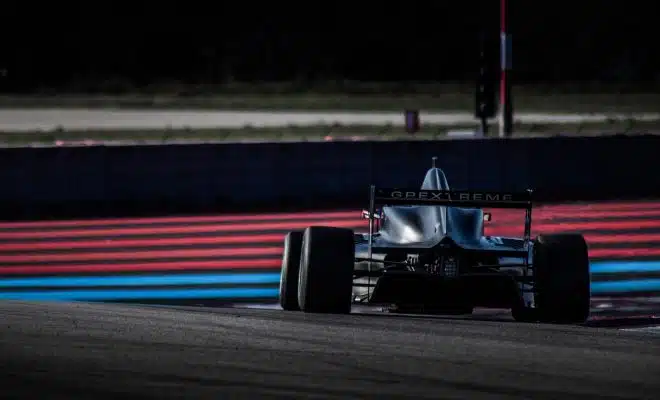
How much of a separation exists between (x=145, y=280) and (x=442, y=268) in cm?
456

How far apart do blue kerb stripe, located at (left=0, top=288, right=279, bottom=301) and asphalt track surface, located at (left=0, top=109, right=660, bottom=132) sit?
87.1 ft

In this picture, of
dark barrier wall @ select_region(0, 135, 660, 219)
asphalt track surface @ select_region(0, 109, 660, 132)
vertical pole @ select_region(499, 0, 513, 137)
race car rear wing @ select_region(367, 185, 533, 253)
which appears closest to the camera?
race car rear wing @ select_region(367, 185, 533, 253)

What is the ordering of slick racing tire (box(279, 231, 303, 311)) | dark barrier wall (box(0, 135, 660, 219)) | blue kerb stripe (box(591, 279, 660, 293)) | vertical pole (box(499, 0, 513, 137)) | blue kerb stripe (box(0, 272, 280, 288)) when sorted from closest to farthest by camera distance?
slick racing tire (box(279, 231, 303, 311)), blue kerb stripe (box(591, 279, 660, 293)), blue kerb stripe (box(0, 272, 280, 288)), dark barrier wall (box(0, 135, 660, 219)), vertical pole (box(499, 0, 513, 137))

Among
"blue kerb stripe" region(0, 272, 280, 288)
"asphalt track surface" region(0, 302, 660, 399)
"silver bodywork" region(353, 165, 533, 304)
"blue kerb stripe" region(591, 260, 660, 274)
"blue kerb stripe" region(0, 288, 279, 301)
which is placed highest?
"silver bodywork" region(353, 165, 533, 304)

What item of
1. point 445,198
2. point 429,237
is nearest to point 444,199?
point 445,198

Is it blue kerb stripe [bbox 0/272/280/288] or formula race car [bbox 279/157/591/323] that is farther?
blue kerb stripe [bbox 0/272/280/288]

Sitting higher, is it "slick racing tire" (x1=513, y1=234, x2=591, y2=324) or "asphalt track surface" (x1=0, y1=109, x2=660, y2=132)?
"asphalt track surface" (x1=0, y1=109, x2=660, y2=132)

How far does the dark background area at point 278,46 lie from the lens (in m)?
59.8

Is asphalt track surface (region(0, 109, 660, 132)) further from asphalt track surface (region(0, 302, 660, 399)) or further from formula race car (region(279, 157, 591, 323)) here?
asphalt track surface (region(0, 302, 660, 399))

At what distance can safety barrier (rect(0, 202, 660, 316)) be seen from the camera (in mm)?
14883

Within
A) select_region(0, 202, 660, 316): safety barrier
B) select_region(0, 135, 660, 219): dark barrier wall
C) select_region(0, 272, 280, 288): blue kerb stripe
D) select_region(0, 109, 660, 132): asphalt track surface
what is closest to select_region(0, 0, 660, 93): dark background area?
select_region(0, 109, 660, 132): asphalt track surface

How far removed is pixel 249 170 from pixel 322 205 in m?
1.22

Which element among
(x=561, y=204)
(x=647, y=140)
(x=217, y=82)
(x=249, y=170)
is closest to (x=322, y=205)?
(x=249, y=170)

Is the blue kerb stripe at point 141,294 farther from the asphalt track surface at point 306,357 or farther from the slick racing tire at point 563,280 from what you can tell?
the slick racing tire at point 563,280
